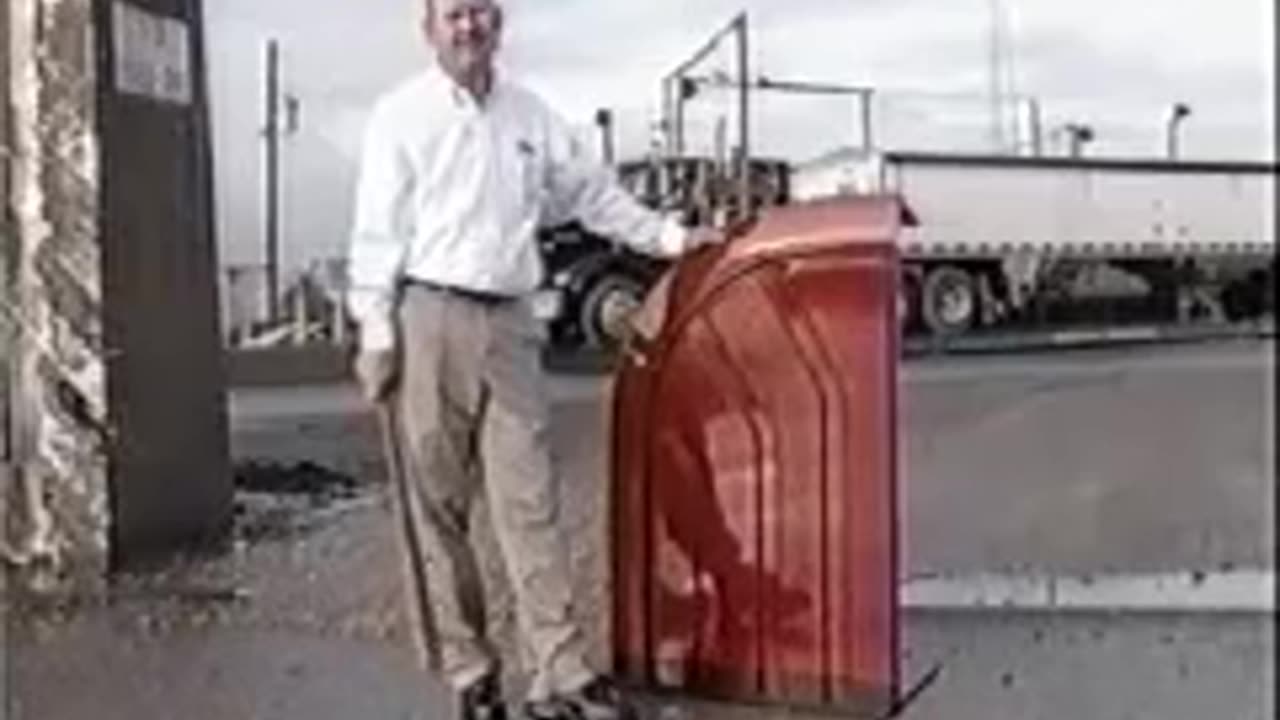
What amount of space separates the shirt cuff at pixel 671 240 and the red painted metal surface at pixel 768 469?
0.26ft

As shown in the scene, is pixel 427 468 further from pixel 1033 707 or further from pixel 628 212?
pixel 1033 707

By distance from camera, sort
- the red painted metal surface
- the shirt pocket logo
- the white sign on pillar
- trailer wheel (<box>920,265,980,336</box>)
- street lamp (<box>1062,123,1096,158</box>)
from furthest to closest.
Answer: trailer wheel (<box>920,265,980,336</box>) < street lamp (<box>1062,123,1096,158</box>) < the white sign on pillar < the shirt pocket logo < the red painted metal surface

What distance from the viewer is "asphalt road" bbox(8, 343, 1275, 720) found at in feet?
22.4

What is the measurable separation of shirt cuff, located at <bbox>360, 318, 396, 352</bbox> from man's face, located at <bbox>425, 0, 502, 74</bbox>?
0.63 m

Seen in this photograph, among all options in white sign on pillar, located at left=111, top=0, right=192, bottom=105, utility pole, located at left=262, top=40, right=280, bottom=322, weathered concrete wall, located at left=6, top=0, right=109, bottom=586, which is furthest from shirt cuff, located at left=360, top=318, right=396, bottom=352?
utility pole, located at left=262, top=40, right=280, bottom=322

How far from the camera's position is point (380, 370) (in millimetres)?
6230

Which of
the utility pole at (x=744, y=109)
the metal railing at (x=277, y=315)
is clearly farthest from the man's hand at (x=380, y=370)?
the metal railing at (x=277, y=315)

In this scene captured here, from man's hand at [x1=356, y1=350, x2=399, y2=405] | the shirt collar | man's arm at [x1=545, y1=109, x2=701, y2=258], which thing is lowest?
man's hand at [x1=356, y1=350, x2=399, y2=405]

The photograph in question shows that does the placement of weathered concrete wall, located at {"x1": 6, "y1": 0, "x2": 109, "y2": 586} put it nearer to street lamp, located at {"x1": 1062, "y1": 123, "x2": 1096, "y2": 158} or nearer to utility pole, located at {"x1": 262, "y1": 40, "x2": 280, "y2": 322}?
utility pole, located at {"x1": 262, "y1": 40, "x2": 280, "y2": 322}

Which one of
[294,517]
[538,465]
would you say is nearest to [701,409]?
[538,465]

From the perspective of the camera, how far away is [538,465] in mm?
6336

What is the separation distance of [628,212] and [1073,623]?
2.37m

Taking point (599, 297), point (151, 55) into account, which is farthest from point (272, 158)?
point (599, 297)

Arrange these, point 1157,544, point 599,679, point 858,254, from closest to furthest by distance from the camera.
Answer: point 858,254 < point 599,679 < point 1157,544
